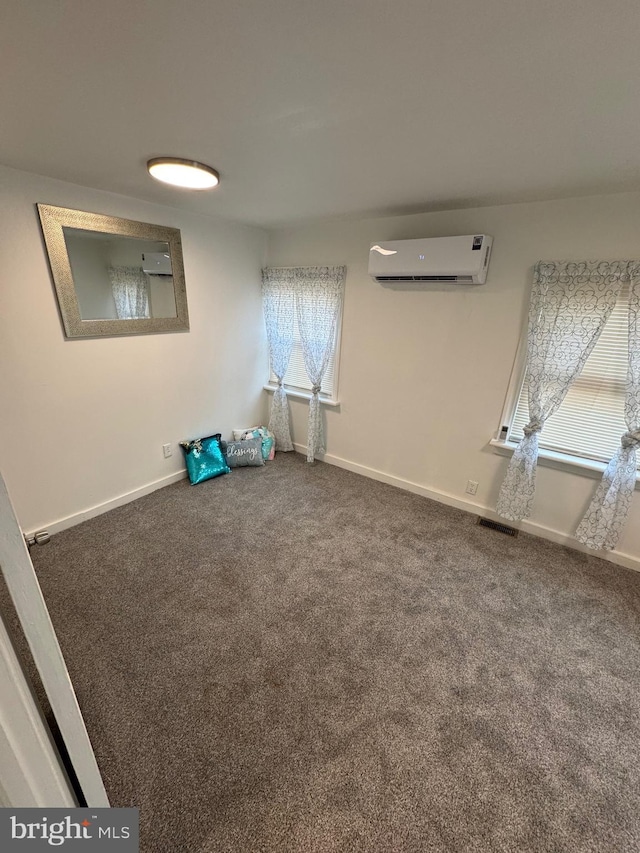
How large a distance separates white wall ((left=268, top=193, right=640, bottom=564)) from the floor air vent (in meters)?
0.12

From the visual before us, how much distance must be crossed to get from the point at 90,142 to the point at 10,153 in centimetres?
51

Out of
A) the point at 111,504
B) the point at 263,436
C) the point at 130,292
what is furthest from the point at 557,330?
the point at 111,504

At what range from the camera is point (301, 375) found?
11.7 feet

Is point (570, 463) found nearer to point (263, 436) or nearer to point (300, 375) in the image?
point (300, 375)

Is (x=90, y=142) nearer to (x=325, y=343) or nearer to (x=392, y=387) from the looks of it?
(x=325, y=343)

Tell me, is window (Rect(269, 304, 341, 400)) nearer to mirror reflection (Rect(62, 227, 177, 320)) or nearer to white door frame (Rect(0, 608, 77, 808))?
mirror reflection (Rect(62, 227, 177, 320))

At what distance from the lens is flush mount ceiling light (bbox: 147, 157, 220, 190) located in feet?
5.34

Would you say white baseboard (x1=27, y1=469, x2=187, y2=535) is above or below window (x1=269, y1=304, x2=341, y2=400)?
below

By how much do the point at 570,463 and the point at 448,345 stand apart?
116 cm

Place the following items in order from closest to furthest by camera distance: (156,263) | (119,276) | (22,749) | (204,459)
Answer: (22,749) < (119,276) < (156,263) < (204,459)

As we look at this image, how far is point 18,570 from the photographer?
59 centimetres

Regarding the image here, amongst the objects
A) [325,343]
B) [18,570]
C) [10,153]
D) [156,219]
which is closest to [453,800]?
[18,570]

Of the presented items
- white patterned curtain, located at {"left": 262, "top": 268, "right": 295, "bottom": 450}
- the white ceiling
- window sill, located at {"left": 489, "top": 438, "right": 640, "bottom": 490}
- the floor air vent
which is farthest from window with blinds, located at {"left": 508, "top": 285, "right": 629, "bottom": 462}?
white patterned curtain, located at {"left": 262, "top": 268, "right": 295, "bottom": 450}

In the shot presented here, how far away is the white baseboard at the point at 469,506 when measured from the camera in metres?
2.28
